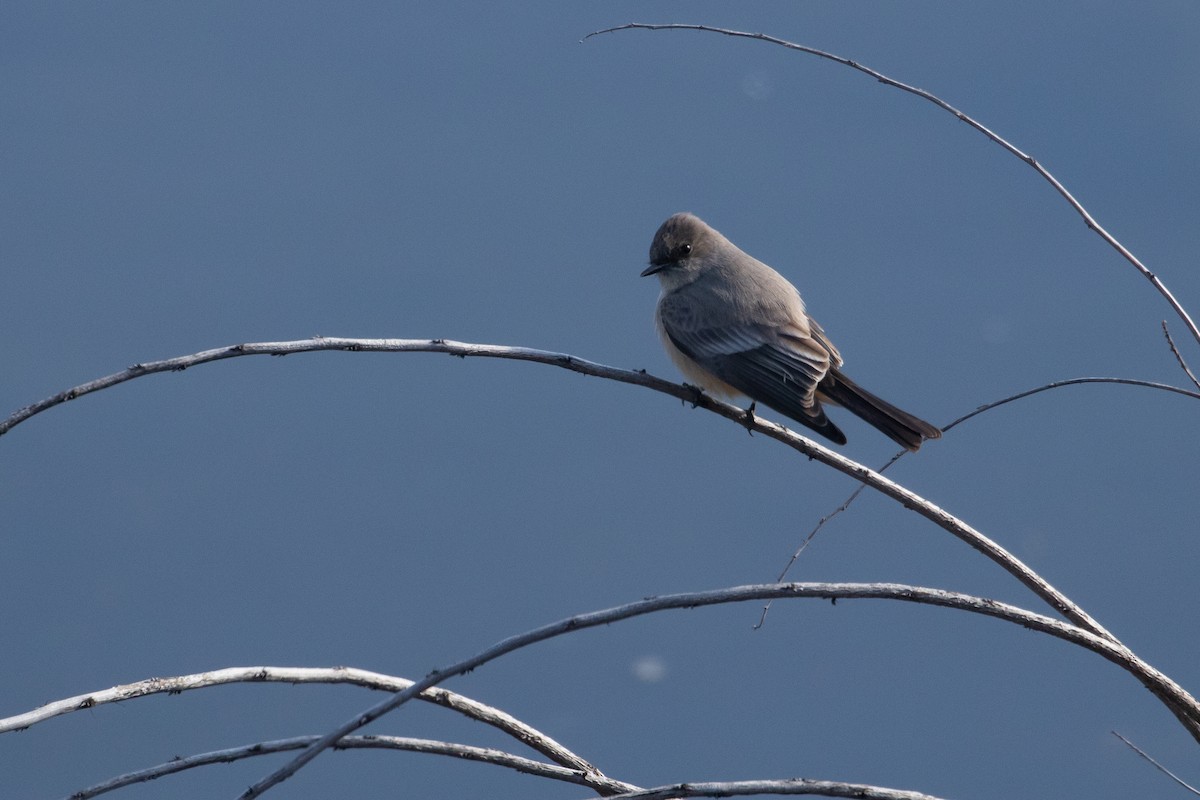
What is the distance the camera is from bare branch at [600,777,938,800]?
3.35 ft

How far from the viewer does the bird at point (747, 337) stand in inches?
86.6

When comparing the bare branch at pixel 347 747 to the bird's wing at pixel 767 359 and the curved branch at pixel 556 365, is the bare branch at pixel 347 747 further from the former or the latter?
the bird's wing at pixel 767 359

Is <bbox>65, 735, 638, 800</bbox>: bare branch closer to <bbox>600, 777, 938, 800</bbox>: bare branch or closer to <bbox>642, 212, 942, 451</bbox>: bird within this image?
<bbox>600, 777, 938, 800</bbox>: bare branch

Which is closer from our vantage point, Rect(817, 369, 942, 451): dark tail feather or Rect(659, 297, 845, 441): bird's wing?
Rect(817, 369, 942, 451): dark tail feather

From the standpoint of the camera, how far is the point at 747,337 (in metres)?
2.38

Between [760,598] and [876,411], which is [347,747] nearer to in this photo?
[760,598]

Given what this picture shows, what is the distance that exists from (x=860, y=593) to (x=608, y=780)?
0.40 metres

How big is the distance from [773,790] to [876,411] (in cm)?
125

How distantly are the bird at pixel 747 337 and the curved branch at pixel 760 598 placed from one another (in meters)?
0.81

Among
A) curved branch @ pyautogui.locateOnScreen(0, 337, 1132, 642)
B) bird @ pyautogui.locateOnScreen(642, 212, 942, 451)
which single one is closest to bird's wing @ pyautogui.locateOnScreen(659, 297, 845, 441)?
bird @ pyautogui.locateOnScreen(642, 212, 942, 451)

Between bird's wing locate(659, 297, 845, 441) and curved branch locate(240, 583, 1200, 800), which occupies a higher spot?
bird's wing locate(659, 297, 845, 441)

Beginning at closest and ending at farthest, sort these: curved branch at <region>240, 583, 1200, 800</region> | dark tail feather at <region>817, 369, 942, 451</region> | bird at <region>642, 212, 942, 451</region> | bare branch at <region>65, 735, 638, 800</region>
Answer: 1. curved branch at <region>240, 583, 1200, 800</region>
2. bare branch at <region>65, 735, 638, 800</region>
3. dark tail feather at <region>817, 369, 942, 451</region>
4. bird at <region>642, 212, 942, 451</region>

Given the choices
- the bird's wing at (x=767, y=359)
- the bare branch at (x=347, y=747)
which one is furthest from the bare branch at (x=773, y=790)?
the bird's wing at (x=767, y=359)

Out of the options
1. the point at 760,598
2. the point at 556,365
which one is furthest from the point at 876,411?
the point at 760,598
